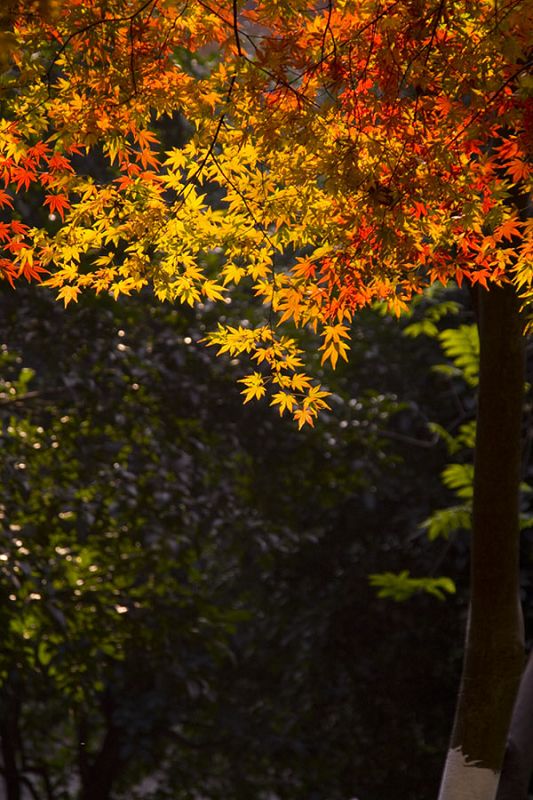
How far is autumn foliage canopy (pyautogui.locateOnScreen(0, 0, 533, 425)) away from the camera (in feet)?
12.9

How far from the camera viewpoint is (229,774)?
41.1 ft

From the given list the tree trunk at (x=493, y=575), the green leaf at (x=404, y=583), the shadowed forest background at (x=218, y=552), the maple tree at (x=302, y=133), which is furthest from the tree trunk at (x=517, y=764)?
the shadowed forest background at (x=218, y=552)

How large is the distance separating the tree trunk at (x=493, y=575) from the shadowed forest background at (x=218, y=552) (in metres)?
4.02

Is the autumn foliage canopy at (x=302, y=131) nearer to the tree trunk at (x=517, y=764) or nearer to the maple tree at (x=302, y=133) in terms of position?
the maple tree at (x=302, y=133)

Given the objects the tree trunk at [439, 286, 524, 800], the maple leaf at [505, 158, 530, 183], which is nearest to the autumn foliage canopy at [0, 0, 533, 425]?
the maple leaf at [505, 158, 530, 183]

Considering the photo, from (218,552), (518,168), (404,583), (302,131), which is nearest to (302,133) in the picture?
(302,131)

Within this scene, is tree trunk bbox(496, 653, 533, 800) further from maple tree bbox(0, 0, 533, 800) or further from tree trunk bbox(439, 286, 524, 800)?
maple tree bbox(0, 0, 533, 800)

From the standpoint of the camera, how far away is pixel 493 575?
5.26m

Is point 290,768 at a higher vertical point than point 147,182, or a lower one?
lower

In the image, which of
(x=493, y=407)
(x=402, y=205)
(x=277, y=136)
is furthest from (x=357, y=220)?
(x=493, y=407)

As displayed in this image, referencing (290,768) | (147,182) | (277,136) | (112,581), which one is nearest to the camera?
(277,136)

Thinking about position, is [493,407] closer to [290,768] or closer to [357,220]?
[357,220]

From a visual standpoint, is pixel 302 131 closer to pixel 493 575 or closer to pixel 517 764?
pixel 493 575

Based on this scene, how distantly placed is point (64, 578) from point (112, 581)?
739mm
